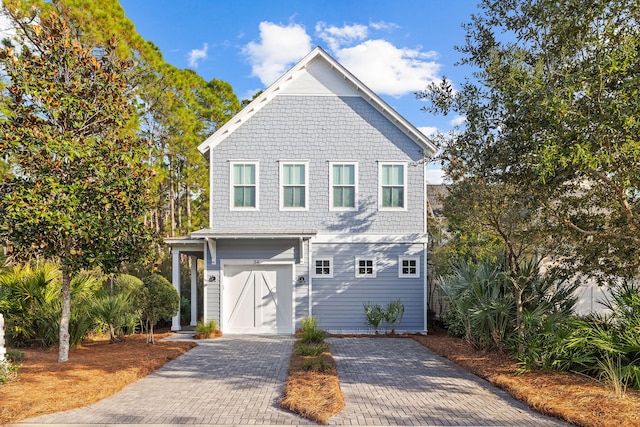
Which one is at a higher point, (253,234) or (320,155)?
(320,155)

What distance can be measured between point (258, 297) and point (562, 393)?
9.66 m

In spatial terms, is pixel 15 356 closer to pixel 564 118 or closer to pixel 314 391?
pixel 314 391

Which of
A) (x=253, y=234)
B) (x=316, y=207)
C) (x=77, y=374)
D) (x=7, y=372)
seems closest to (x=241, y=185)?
(x=253, y=234)

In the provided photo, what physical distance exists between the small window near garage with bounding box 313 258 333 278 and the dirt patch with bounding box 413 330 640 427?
5.58 metres

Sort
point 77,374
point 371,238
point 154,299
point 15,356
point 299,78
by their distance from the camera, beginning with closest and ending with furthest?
point 77,374 < point 15,356 < point 154,299 < point 371,238 < point 299,78

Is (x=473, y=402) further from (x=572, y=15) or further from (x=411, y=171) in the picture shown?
(x=411, y=171)

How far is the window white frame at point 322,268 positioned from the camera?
1507 cm

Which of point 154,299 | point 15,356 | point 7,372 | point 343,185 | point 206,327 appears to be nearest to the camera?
point 7,372

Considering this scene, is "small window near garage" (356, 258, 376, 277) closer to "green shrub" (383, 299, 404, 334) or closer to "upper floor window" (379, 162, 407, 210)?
"green shrub" (383, 299, 404, 334)

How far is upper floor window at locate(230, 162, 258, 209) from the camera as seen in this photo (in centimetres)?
1513

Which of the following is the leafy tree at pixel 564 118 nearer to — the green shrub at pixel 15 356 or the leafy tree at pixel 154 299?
the leafy tree at pixel 154 299

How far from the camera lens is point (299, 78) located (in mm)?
15383

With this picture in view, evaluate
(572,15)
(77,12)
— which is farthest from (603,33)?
(77,12)

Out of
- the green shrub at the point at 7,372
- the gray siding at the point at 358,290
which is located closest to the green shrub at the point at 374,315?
the gray siding at the point at 358,290
